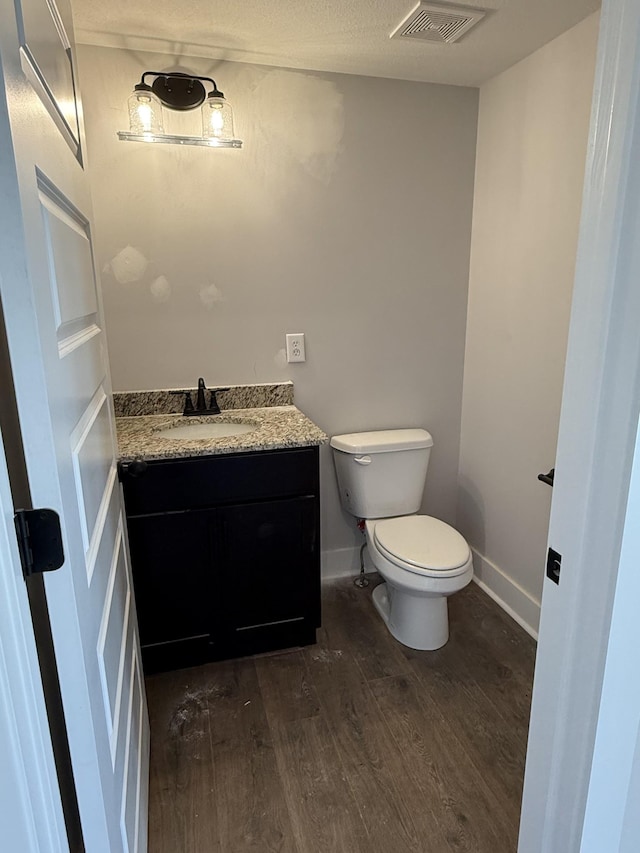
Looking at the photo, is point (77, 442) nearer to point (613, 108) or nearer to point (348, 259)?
point (613, 108)

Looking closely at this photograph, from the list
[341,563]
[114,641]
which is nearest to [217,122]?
[114,641]

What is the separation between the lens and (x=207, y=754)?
5.49 ft

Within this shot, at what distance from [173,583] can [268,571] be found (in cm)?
35

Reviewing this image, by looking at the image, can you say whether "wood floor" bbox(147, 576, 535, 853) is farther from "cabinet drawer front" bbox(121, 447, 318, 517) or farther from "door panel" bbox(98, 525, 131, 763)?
"cabinet drawer front" bbox(121, 447, 318, 517)

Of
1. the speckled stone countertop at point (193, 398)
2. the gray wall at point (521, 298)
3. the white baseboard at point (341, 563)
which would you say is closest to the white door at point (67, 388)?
the speckled stone countertop at point (193, 398)

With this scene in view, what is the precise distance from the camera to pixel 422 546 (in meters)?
2.08

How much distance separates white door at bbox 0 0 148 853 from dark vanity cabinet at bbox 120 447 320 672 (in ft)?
1.70

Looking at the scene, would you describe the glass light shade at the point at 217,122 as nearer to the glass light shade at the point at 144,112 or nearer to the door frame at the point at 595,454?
the glass light shade at the point at 144,112

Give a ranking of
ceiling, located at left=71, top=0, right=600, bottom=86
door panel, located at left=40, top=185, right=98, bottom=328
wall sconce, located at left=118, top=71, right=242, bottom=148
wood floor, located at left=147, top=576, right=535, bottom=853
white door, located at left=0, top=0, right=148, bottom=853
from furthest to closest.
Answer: wall sconce, located at left=118, top=71, right=242, bottom=148 < ceiling, located at left=71, top=0, right=600, bottom=86 < wood floor, located at left=147, top=576, right=535, bottom=853 < door panel, located at left=40, top=185, right=98, bottom=328 < white door, located at left=0, top=0, right=148, bottom=853

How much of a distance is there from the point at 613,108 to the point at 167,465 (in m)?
1.53

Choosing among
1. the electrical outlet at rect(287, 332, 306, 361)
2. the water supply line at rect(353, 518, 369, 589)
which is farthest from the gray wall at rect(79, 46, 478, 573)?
the water supply line at rect(353, 518, 369, 589)

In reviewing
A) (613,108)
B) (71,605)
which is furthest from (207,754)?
(613,108)

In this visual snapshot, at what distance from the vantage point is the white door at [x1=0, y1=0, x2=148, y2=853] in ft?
2.21

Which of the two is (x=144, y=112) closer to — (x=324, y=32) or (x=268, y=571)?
(x=324, y=32)
